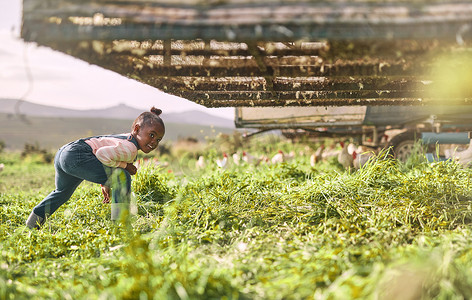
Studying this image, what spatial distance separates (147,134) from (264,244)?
1597 millimetres

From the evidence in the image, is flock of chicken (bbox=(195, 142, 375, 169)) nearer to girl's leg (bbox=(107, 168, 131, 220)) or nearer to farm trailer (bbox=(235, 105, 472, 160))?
farm trailer (bbox=(235, 105, 472, 160))

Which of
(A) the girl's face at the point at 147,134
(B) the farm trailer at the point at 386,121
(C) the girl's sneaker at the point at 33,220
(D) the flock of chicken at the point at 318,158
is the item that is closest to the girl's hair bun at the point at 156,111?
(A) the girl's face at the point at 147,134

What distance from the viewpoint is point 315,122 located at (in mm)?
8180

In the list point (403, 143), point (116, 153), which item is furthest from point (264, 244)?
point (403, 143)

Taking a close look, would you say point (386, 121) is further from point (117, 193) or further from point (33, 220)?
point (33, 220)

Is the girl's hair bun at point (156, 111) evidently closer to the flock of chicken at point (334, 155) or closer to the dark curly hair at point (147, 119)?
the dark curly hair at point (147, 119)

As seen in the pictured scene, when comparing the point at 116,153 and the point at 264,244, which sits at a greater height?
the point at 116,153

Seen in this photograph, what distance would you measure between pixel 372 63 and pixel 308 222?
4.20 ft

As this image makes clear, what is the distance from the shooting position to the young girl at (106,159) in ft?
10.8

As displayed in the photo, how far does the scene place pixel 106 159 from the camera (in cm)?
328

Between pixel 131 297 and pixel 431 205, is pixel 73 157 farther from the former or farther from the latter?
pixel 431 205

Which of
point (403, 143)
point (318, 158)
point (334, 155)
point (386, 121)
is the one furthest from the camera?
point (334, 155)

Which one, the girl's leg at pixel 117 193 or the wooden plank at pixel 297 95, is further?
the wooden plank at pixel 297 95

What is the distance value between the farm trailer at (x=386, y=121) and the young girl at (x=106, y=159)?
4292mm
